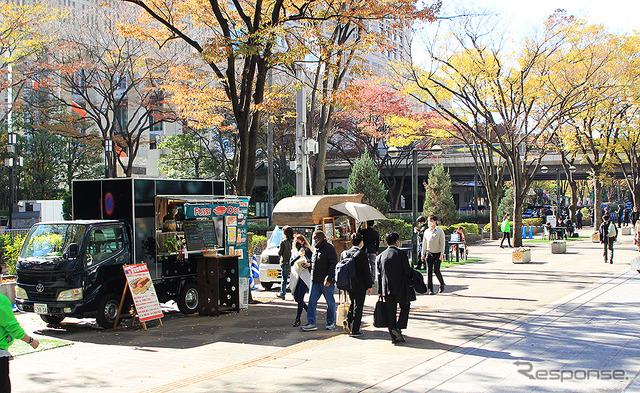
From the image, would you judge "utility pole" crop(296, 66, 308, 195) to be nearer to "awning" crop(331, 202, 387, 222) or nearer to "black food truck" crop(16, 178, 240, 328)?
"awning" crop(331, 202, 387, 222)

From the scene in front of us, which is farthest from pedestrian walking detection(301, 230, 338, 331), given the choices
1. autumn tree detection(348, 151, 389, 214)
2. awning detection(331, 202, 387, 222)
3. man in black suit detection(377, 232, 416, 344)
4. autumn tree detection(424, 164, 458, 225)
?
autumn tree detection(424, 164, 458, 225)

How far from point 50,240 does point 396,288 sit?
638cm

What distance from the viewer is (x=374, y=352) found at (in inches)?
336

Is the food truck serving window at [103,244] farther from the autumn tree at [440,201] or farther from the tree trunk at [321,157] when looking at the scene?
the autumn tree at [440,201]

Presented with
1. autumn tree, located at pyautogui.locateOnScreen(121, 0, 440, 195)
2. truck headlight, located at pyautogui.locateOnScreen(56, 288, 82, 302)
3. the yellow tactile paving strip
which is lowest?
the yellow tactile paving strip

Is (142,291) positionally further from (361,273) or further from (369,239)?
(369,239)

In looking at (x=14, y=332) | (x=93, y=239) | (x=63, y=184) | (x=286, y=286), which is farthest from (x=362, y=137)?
(x=14, y=332)

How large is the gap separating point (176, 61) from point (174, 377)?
24.7m

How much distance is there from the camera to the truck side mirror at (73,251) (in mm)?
10586

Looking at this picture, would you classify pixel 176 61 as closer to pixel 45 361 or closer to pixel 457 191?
pixel 45 361

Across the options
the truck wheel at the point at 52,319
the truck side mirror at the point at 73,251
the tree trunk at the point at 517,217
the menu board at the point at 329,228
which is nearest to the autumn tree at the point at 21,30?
the menu board at the point at 329,228

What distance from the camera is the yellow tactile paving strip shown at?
23.0 ft

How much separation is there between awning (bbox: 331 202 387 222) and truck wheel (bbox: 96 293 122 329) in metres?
6.31

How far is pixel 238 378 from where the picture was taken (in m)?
7.30
